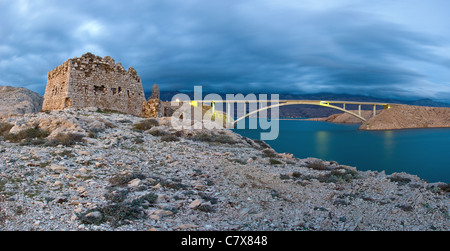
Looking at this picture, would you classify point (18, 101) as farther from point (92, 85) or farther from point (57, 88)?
point (92, 85)

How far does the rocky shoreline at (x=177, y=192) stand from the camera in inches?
200

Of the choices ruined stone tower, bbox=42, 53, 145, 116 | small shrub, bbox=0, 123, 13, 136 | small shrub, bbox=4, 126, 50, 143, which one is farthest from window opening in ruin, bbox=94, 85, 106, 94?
small shrub, bbox=4, 126, 50, 143

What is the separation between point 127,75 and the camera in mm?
21047

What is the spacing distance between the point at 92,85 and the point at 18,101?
25834 mm

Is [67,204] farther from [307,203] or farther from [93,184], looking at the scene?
[307,203]

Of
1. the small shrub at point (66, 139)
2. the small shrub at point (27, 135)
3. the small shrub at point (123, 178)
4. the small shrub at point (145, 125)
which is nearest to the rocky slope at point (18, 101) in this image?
the small shrub at point (145, 125)

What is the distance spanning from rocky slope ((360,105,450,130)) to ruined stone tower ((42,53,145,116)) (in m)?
72.7

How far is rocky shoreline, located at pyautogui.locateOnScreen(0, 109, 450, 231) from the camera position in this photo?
508cm

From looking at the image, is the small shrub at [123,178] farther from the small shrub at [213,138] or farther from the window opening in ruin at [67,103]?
the window opening in ruin at [67,103]

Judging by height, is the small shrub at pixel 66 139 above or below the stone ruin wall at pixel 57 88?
below

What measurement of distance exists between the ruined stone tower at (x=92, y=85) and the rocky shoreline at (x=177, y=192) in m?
7.34
